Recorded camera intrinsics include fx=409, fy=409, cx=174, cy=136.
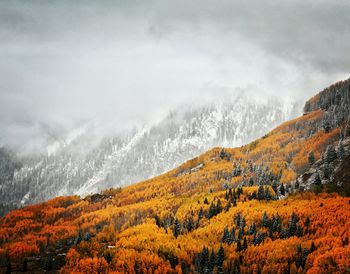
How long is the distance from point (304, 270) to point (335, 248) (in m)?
20.8

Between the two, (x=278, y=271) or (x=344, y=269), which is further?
(x=278, y=271)

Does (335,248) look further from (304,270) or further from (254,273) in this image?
(254,273)

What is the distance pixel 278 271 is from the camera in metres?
196

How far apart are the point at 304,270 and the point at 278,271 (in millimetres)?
12676

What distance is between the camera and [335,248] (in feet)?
645

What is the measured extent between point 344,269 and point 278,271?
3035cm

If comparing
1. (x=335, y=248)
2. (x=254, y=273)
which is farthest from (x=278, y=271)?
(x=335, y=248)

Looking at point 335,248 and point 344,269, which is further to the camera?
point 335,248

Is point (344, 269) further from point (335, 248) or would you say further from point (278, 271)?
point (278, 271)

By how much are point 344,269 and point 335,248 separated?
1840cm

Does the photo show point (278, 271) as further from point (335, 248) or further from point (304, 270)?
point (335, 248)

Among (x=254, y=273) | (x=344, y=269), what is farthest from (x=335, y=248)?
(x=254, y=273)

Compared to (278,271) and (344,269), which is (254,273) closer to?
(278,271)

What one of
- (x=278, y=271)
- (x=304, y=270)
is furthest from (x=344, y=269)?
(x=278, y=271)
